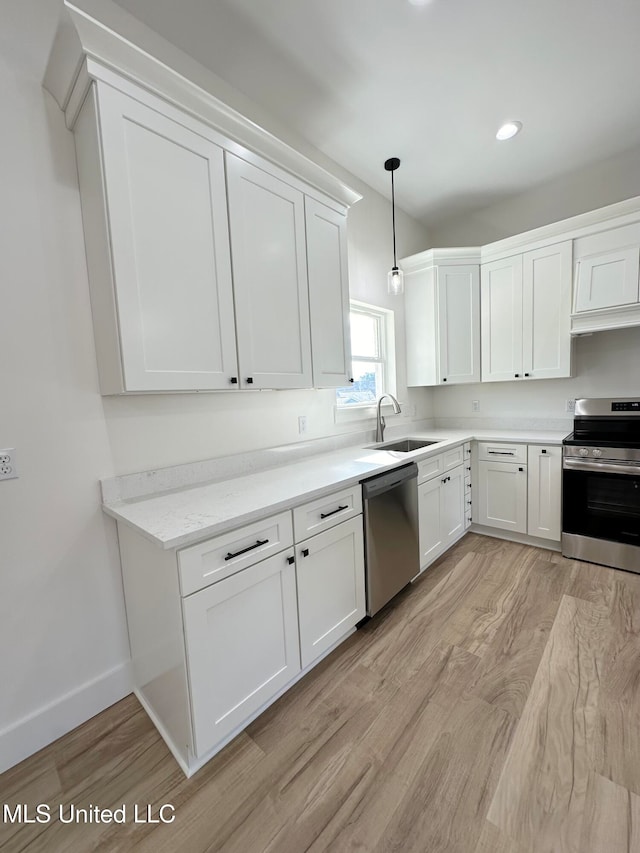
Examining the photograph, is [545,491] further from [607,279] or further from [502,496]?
[607,279]

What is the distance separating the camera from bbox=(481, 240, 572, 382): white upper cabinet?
286cm

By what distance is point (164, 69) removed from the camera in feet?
4.35

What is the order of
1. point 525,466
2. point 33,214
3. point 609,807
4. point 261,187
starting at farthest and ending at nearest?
point 525,466, point 261,187, point 33,214, point 609,807

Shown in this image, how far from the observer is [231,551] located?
1310mm

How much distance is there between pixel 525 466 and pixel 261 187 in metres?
2.69

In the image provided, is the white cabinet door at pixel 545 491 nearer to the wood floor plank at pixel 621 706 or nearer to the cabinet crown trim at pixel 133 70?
the wood floor plank at pixel 621 706

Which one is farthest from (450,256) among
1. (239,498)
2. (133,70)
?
(239,498)

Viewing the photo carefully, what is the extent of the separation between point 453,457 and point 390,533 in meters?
1.05

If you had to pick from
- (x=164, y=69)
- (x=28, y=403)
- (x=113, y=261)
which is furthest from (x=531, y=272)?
(x=28, y=403)

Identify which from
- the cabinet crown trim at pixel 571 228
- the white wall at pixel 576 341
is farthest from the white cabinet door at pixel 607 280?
the white wall at pixel 576 341

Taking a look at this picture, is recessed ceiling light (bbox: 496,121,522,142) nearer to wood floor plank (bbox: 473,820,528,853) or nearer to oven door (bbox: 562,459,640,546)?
oven door (bbox: 562,459,640,546)

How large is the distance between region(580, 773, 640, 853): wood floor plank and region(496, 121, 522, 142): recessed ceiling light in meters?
3.44

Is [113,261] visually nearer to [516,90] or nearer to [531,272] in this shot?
[516,90]

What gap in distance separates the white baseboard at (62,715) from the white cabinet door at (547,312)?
3470mm
